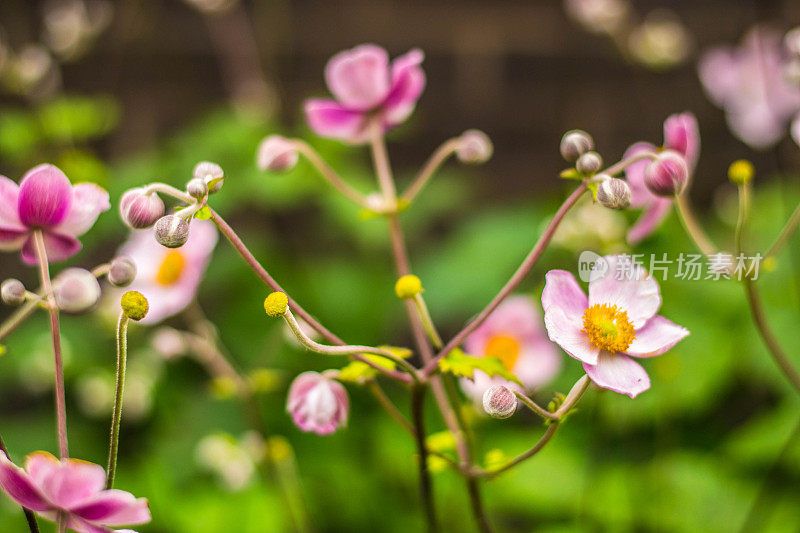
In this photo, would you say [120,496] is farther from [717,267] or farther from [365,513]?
[365,513]

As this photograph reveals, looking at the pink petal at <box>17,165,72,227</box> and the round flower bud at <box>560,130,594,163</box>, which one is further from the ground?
the pink petal at <box>17,165,72,227</box>

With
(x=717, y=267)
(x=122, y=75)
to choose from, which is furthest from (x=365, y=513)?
(x=122, y=75)

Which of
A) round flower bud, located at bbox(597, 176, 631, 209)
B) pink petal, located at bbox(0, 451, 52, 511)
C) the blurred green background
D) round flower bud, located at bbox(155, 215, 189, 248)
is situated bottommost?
the blurred green background

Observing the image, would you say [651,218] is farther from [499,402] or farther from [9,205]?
[9,205]

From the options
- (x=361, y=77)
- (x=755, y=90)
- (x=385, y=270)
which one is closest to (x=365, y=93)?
(x=361, y=77)

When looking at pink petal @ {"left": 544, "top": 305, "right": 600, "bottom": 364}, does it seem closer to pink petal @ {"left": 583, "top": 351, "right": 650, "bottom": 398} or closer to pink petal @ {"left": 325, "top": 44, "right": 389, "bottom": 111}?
pink petal @ {"left": 583, "top": 351, "right": 650, "bottom": 398}

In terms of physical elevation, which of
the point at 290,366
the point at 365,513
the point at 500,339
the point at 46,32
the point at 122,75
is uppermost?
the point at 46,32

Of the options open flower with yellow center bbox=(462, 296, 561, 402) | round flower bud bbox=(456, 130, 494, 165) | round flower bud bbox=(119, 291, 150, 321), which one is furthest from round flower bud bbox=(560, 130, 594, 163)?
open flower with yellow center bbox=(462, 296, 561, 402)
